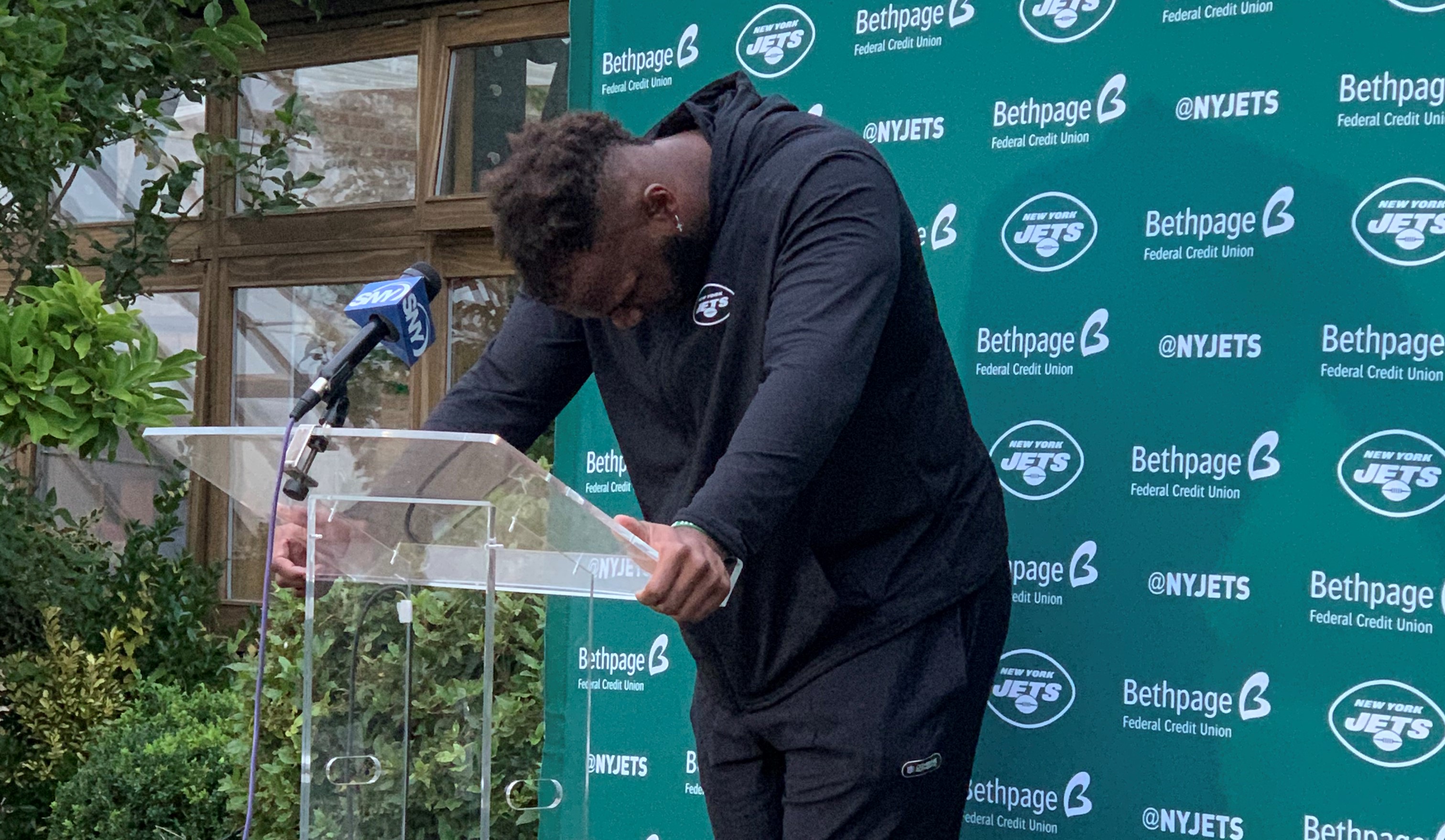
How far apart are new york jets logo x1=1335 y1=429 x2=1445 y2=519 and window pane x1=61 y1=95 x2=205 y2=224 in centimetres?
491

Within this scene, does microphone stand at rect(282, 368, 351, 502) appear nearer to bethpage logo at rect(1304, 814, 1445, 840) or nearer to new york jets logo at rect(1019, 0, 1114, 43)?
new york jets logo at rect(1019, 0, 1114, 43)

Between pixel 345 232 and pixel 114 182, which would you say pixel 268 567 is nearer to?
pixel 345 232

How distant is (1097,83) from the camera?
309cm

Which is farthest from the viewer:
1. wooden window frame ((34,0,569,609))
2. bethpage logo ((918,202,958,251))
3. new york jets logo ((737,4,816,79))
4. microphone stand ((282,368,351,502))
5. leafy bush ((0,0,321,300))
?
wooden window frame ((34,0,569,609))

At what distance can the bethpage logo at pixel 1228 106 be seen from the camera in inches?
114

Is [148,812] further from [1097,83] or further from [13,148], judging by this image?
[1097,83]

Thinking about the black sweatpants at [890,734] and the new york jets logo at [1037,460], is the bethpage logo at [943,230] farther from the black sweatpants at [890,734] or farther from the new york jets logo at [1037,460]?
the black sweatpants at [890,734]

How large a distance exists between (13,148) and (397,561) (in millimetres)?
3387

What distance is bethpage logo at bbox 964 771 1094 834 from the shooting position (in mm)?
3037

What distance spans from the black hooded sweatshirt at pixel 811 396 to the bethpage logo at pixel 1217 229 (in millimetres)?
874

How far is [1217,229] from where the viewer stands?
9.64 ft

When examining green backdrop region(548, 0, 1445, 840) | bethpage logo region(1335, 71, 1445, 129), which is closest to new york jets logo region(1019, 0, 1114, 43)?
green backdrop region(548, 0, 1445, 840)

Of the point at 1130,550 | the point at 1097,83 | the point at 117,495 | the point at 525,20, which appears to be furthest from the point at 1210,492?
the point at 117,495

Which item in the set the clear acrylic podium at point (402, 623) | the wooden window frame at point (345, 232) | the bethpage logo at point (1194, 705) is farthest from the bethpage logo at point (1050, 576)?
the wooden window frame at point (345, 232)
